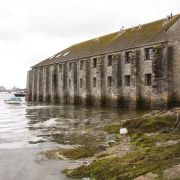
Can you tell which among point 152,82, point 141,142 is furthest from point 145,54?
point 141,142

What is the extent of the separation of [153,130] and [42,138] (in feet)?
19.1

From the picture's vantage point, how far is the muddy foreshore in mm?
9930

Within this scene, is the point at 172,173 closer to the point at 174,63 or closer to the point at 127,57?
the point at 174,63

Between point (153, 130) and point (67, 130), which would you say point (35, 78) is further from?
point (153, 130)

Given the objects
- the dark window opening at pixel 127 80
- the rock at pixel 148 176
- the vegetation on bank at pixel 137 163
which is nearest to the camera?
the rock at pixel 148 176

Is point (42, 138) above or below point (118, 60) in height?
below

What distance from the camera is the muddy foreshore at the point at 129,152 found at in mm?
9930

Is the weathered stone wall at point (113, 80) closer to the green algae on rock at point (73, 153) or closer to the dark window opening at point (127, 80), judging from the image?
the dark window opening at point (127, 80)

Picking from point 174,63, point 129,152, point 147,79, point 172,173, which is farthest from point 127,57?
point 172,173

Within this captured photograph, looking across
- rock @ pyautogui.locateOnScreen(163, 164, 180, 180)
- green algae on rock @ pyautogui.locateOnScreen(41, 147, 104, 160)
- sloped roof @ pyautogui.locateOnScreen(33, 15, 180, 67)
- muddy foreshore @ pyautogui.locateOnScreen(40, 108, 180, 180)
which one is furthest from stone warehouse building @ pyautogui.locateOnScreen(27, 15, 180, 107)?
rock @ pyautogui.locateOnScreen(163, 164, 180, 180)

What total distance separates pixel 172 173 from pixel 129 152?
426 cm

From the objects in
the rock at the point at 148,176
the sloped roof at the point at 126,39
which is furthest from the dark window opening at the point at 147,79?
the rock at the point at 148,176

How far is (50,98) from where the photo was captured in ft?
211

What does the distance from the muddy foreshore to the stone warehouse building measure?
1642 cm
